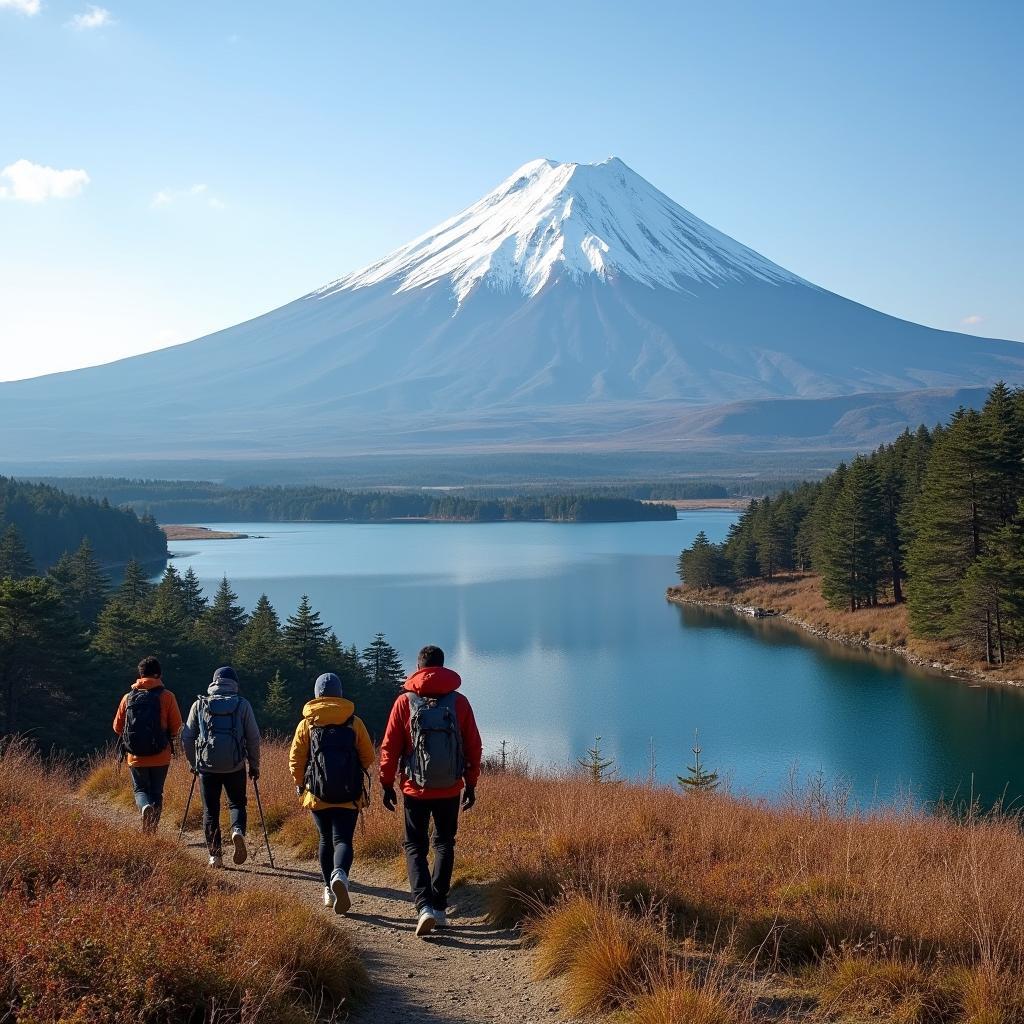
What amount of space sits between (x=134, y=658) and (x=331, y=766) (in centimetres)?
2041

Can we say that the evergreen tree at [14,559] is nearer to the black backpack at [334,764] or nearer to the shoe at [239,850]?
the shoe at [239,850]

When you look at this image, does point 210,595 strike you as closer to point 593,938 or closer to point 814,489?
point 814,489

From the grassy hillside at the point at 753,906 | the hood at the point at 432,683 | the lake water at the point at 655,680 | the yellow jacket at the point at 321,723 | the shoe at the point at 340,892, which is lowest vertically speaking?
the lake water at the point at 655,680

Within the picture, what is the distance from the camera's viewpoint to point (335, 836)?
585 centimetres

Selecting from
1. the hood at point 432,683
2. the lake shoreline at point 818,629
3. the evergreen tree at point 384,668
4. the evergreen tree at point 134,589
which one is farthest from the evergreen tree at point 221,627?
the hood at point 432,683

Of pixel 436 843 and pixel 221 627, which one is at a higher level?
pixel 436 843

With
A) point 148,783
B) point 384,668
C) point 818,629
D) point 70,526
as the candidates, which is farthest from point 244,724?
point 70,526

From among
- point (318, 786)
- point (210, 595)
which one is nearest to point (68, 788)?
point (318, 786)

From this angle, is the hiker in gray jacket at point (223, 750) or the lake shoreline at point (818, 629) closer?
the hiker in gray jacket at point (223, 750)

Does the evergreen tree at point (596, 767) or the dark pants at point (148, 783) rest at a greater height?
the dark pants at point (148, 783)

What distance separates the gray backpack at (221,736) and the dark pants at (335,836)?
1.06 m

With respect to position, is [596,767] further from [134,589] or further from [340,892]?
[134,589]

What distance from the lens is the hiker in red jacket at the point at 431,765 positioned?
17.6ft

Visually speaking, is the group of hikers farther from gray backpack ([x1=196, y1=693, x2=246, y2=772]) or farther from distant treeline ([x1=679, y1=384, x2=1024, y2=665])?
distant treeline ([x1=679, y1=384, x2=1024, y2=665])
